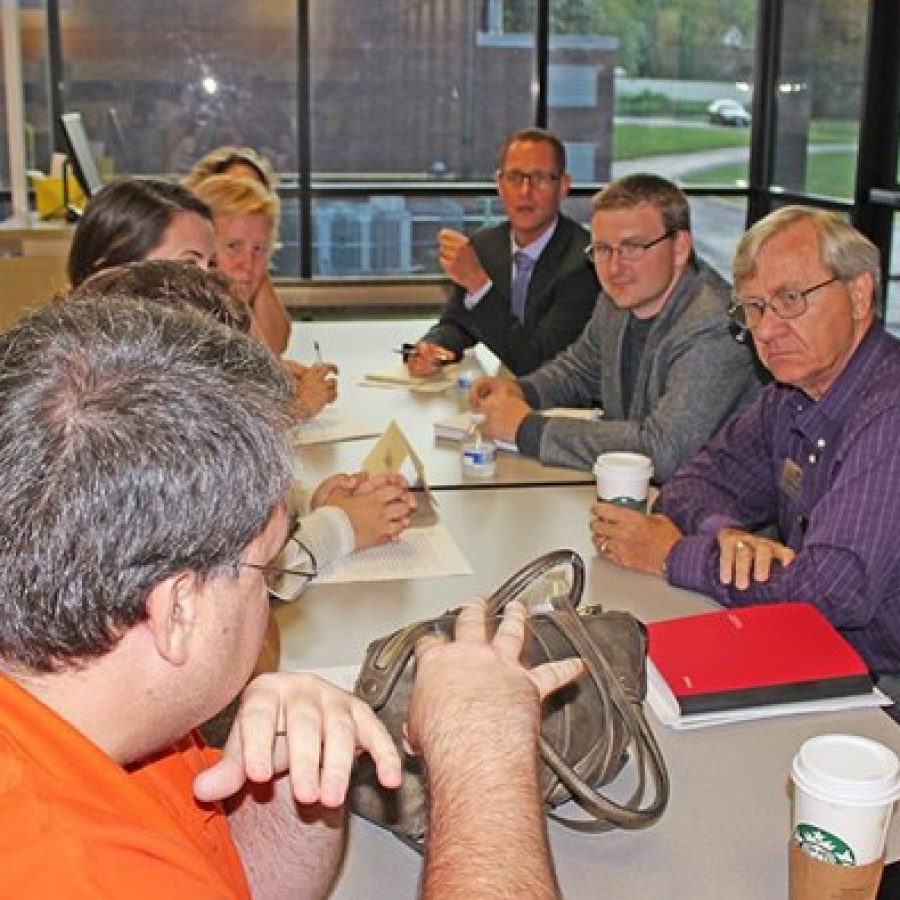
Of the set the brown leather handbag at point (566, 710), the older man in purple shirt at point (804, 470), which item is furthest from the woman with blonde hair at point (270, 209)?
the brown leather handbag at point (566, 710)

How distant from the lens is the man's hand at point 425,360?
3660 millimetres

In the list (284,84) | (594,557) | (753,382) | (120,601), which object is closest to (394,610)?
(594,557)

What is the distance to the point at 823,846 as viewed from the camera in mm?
1147

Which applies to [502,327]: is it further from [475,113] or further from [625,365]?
[475,113]

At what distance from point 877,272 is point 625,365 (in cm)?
104

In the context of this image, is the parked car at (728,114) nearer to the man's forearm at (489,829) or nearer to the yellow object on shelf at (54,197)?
the yellow object on shelf at (54,197)

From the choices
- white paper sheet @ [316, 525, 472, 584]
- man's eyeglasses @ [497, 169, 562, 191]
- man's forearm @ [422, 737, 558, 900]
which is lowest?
white paper sheet @ [316, 525, 472, 584]

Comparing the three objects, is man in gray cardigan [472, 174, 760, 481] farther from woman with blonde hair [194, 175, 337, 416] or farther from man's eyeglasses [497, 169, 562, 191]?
man's eyeglasses [497, 169, 562, 191]

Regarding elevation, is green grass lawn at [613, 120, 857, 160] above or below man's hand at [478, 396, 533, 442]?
above

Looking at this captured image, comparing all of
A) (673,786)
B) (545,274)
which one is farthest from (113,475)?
(545,274)

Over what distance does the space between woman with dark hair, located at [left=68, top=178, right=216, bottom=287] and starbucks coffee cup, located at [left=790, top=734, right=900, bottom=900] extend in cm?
147

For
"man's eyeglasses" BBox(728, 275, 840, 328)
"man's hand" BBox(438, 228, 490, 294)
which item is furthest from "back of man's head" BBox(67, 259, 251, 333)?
"man's hand" BBox(438, 228, 490, 294)

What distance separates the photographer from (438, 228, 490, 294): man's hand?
3.99 meters

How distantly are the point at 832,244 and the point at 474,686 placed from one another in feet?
4.59
